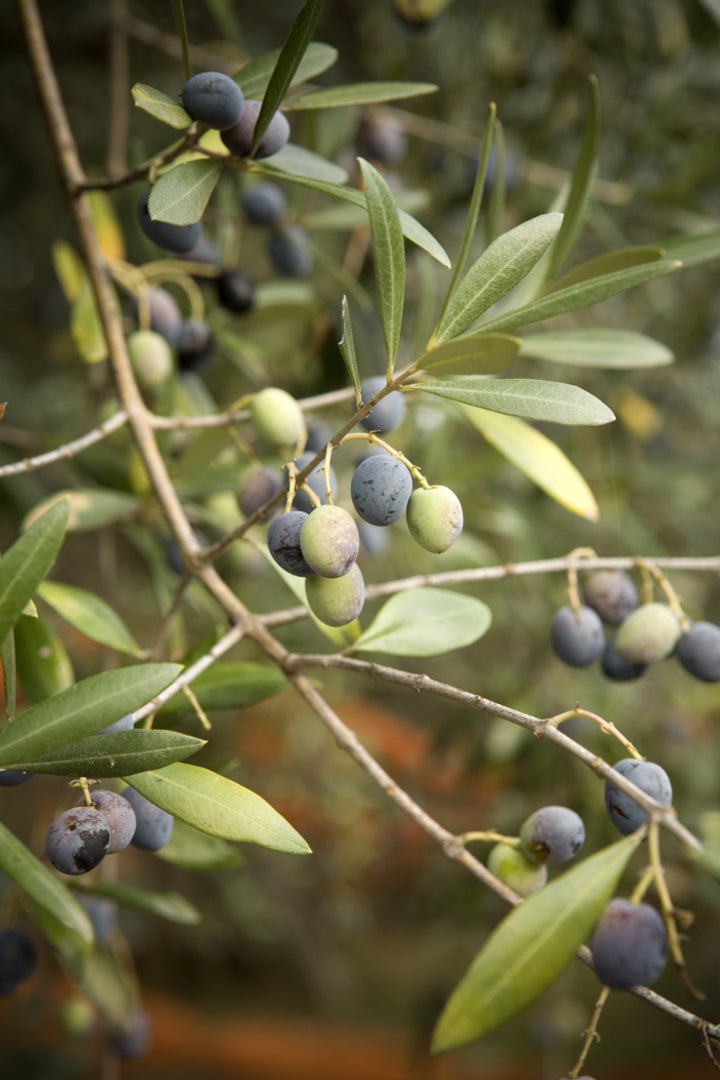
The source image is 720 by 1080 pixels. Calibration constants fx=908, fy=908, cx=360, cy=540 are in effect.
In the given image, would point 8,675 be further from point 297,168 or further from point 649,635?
point 649,635

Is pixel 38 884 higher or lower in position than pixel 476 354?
lower

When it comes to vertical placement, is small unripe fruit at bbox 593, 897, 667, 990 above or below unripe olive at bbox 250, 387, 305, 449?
below

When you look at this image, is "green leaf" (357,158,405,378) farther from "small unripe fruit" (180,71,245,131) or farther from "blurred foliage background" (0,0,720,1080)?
"blurred foliage background" (0,0,720,1080)

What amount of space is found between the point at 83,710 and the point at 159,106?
555 mm

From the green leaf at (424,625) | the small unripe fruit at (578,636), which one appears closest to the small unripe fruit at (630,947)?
the green leaf at (424,625)

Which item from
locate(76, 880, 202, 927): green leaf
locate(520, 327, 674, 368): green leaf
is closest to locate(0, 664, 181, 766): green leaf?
locate(76, 880, 202, 927): green leaf

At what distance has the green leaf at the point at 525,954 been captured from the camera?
590mm

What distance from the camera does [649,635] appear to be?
104 centimetres

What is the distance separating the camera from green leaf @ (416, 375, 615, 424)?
2.32 feet

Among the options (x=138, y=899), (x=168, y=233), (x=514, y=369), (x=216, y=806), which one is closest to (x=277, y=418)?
(x=168, y=233)

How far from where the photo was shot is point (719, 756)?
2918mm

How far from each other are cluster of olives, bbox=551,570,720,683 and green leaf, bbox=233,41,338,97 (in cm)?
68

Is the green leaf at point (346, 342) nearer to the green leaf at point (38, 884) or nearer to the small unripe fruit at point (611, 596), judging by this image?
the green leaf at point (38, 884)

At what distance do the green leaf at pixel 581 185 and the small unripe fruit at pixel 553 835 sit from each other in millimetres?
700
